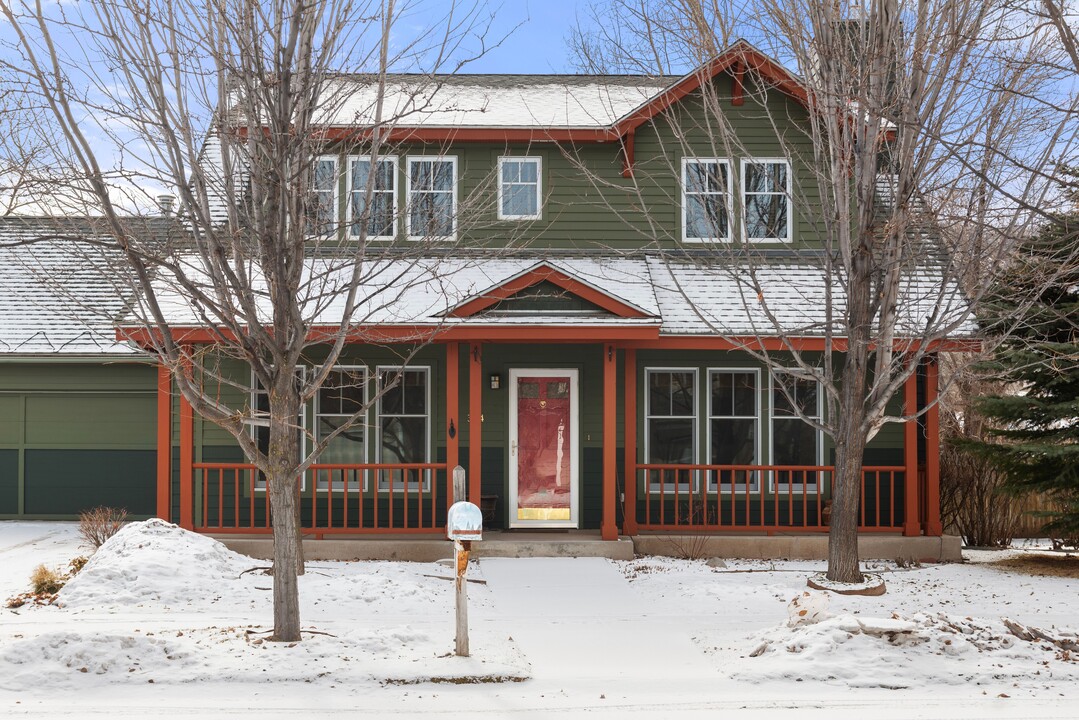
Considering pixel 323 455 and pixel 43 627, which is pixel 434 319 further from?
pixel 43 627

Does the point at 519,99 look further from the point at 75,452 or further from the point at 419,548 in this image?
the point at 75,452

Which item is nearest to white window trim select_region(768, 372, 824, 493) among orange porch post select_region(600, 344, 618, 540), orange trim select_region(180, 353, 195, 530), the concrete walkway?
orange porch post select_region(600, 344, 618, 540)

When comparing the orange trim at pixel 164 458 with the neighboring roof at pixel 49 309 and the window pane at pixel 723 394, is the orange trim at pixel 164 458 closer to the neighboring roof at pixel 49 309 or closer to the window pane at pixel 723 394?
the neighboring roof at pixel 49 309

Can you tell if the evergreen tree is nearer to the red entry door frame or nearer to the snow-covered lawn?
the snow-covered lawn

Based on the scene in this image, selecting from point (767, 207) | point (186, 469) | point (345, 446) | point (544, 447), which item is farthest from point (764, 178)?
point (186, 469)

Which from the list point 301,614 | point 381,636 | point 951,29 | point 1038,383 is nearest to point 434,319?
point 301,614

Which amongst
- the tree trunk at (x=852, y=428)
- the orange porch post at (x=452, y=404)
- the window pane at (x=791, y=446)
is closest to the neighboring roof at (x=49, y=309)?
the orange porch post at (x=452, y=404)

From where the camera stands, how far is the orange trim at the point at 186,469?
11.9 meters

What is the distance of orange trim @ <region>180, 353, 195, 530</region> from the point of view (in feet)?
39.1

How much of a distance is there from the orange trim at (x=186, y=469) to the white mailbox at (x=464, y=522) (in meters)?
6.16

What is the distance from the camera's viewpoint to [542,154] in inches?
559

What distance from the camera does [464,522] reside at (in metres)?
6.87

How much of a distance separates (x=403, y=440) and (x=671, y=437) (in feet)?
12.2

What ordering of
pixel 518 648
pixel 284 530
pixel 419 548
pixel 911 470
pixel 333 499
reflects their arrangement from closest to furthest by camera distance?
pixel 284 530 < pixel 518 648 < pixel 419 548 < pixel 911 470 < pixel 333 499
